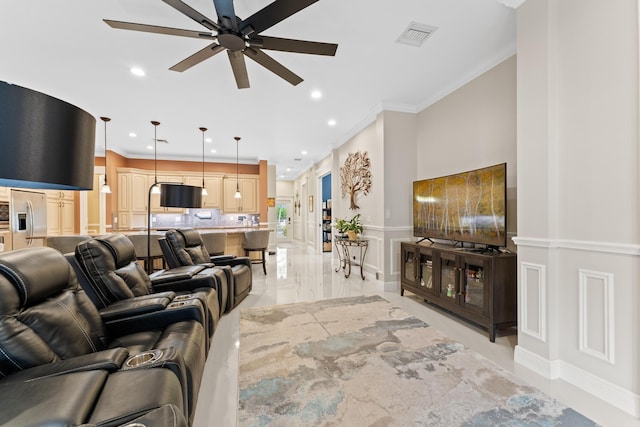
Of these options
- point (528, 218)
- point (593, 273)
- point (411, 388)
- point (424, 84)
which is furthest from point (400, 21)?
point (411, 388)

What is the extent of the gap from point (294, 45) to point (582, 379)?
3.25 m

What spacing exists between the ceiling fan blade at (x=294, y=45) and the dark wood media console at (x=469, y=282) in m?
2.39

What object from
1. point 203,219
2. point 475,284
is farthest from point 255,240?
point 475,284

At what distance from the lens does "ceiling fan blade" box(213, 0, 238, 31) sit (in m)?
1.85

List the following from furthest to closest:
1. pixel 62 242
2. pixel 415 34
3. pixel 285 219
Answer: pixel 285 219, pixel 62 242, pixel 415 34

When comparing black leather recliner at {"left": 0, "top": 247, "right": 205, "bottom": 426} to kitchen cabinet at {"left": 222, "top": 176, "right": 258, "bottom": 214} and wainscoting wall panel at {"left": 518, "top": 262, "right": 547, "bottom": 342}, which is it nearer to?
wainscoting wall panel at {"left": 518, "top": 262, "right": 547, "bottom": 342}

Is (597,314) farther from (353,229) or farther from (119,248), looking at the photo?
(353,229)

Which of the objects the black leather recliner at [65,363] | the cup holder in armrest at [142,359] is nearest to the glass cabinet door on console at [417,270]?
the black leather recliner at [65,363]

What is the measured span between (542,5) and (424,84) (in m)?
1.72

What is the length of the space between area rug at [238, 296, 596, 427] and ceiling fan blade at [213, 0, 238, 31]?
2615mm

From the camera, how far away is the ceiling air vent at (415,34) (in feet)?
8.68

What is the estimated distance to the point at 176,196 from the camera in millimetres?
3844

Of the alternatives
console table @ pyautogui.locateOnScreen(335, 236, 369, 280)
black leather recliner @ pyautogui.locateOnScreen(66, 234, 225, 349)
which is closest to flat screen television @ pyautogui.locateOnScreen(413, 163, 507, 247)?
console table @ pyautogui.locateOnScreen(335, 236, 369, 280)

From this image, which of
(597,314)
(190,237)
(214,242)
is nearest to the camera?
(597,314)
